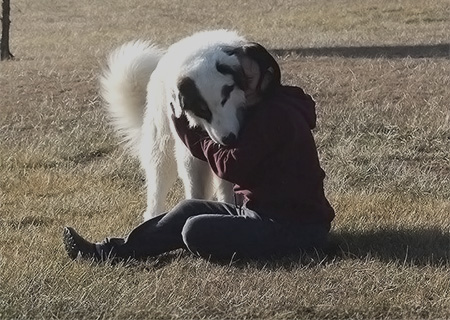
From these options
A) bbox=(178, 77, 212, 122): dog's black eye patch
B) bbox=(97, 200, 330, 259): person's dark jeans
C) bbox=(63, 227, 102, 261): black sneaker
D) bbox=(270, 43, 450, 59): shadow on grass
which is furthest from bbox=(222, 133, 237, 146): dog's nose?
bbox=(270, 43, 450, 59): shadow on grass

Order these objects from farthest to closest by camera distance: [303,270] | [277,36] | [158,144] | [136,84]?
[277,36] → [136,84] → [158,144] → [303,270]

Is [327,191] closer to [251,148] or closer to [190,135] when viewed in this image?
[190,135]

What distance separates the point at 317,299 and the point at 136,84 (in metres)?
2.55

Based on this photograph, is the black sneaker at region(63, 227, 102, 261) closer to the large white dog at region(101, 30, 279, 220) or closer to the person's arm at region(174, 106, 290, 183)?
the large white dog at region(101, 30, 279, 220)

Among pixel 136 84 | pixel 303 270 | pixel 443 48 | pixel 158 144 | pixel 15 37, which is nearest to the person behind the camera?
pixel 303 270

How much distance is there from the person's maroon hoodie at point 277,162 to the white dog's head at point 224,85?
7cm

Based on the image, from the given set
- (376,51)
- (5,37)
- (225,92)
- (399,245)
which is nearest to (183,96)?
(225,92)

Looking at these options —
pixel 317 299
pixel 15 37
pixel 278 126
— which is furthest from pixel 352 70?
pixel 15 37

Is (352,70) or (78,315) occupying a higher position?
(78,315)

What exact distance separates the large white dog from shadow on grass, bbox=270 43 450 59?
7718 mm

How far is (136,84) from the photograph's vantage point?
5.57 metres

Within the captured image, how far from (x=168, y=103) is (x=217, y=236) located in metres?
0.93

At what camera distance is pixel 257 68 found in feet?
13.6

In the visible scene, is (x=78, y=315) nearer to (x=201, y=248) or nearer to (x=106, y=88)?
(x=201, y=248)
